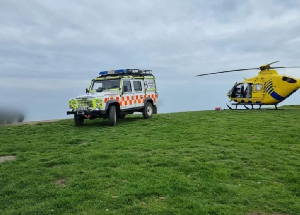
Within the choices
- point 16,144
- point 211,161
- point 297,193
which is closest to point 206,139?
point 211,161

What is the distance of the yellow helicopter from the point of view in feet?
56.8

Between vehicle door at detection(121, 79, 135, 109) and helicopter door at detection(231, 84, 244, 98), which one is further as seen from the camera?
helicopter door at detection(231, 84, 244, 98)

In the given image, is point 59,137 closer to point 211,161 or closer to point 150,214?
point 211,161

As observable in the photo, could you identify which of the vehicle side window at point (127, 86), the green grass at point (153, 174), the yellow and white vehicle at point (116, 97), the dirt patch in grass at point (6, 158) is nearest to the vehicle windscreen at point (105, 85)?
the yellow and white vehicle at point (116, 97)

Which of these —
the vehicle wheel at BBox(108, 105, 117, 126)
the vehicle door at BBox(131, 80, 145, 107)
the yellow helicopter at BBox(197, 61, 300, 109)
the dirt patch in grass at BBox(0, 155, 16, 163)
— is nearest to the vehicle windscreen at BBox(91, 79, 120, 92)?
the vehicle door at BBox(131, 80, 145, 107)

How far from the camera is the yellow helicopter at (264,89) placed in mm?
17312

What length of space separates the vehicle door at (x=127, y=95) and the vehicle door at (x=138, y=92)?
0.82 ft

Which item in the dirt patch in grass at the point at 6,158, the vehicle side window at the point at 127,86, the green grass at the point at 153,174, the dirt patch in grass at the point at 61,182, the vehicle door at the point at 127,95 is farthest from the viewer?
the vehicle side window at the point at 127,86

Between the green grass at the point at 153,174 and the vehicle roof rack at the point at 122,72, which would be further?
the vehicle roof rack at the point at 122,72

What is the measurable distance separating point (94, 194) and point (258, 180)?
2939mm

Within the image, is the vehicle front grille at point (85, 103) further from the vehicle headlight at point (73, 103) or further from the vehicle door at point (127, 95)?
the vehicle door at point (127, 95)

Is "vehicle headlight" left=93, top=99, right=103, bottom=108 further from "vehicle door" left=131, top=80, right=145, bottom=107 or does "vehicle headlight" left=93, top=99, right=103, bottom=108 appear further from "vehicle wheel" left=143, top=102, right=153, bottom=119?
"vehicle wheel" left=143, top=102, right=153, bottom=119

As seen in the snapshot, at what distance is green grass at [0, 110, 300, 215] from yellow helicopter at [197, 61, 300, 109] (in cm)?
887

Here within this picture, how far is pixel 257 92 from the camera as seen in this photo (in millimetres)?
18547
